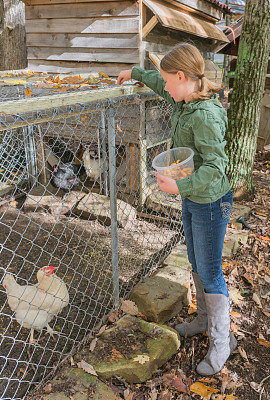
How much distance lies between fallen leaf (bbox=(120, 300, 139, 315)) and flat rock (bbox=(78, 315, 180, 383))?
166mm

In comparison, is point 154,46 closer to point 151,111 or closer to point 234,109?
point 151,111

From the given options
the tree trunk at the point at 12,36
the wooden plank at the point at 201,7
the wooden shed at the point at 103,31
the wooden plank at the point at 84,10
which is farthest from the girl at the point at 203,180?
the tree trunk at the point at 12,36

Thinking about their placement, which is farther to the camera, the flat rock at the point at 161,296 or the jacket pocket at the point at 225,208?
the flat rock at the point at 161,296

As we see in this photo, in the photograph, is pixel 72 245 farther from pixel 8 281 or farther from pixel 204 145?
pixel 204 145

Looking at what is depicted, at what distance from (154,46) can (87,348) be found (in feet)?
14.6

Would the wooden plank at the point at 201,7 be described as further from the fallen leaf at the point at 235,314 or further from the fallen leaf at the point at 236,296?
the fallen leaf at the point at 235,314

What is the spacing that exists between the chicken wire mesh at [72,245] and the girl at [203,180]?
597 mm

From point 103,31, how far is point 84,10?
1.66ft

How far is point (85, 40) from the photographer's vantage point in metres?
5.40

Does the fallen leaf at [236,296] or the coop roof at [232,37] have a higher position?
the coop roof at [232,37]

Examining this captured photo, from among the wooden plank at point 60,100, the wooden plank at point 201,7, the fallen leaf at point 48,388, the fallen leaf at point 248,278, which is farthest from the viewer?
the wooden plank at point 201,7

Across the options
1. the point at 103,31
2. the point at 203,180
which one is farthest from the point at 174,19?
the point at 203,180

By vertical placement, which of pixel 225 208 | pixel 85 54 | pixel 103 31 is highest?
pixel 103 31

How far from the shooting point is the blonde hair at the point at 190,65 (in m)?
1.87
